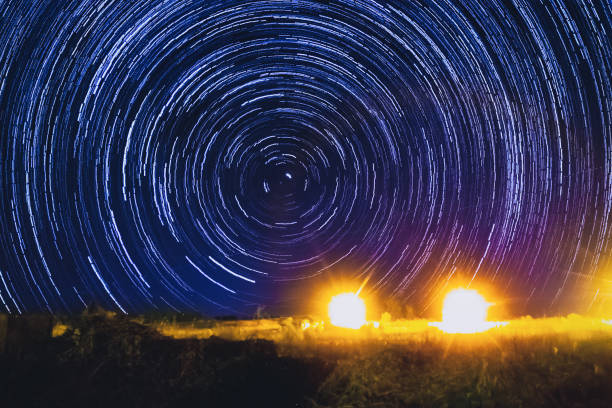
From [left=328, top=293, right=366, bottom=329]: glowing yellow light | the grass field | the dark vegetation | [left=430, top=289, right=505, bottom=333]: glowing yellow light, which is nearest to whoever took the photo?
the grass field

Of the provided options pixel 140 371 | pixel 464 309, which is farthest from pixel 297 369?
pixel 464 309

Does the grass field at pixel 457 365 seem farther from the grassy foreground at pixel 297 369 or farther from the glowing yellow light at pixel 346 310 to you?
the glowing yellow light at pixel 346 310

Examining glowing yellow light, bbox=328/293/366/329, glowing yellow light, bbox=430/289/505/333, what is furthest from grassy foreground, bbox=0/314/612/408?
glowing yellow light, bbox=328/293/366/329

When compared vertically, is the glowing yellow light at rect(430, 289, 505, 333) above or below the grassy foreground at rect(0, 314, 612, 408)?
above

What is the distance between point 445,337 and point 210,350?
4401 millimetres

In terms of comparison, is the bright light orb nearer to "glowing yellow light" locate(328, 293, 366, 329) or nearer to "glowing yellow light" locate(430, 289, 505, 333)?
"glowing yellow light" locate(430, 289, 505, 333)

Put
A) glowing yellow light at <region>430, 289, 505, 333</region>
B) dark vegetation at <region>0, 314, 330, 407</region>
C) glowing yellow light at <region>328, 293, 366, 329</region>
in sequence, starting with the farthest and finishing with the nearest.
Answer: glowing yellow light at <region>328, 293, 366, 329</region>
glowing yellow light at <region>430, 289, 505, 333</region>
dark vegetation at <region>0, 314, 330, 407</region>

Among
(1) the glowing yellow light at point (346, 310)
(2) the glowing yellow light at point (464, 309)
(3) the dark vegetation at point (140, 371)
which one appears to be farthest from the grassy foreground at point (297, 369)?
(1) the glowing yellow light at point (346, 310)

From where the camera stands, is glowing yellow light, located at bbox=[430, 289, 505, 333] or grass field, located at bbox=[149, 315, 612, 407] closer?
grass field, located at bbox=[149, 315, 612, 407]

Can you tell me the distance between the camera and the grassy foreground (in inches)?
369

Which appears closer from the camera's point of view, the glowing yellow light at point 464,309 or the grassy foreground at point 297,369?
the grassy foreground at point 297,369

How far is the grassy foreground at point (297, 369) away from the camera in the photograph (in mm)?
9375

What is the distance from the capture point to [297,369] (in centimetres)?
1049

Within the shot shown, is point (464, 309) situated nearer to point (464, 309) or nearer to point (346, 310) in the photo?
point (464, 309)
